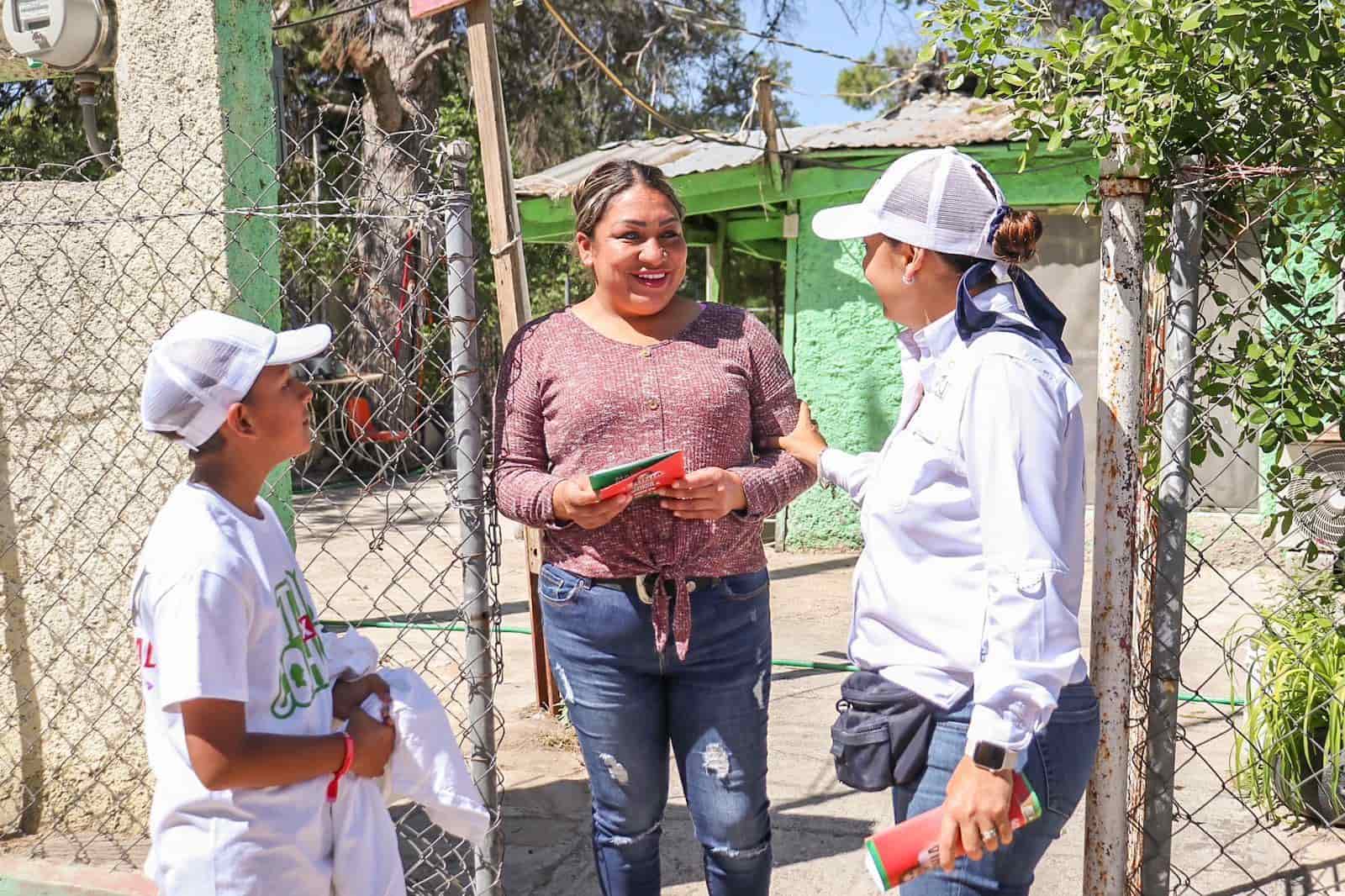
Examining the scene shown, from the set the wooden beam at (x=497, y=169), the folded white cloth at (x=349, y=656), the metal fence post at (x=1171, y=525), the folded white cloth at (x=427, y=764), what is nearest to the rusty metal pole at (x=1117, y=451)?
the metal fence post at (x=1171, y=525)

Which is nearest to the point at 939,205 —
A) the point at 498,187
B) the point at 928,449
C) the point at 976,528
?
the point at 928,449

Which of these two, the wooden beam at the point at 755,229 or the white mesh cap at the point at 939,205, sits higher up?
the wooden beam at the point at 755,229

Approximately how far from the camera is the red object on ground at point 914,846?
1.81 meters

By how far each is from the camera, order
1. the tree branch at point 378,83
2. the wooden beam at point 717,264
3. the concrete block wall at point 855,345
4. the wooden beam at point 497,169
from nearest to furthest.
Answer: the wooden beam at point 497,169 < the concrete block wall at point 855,345 < the wooden beam at point 717,264 < the tree branch at point 378,83

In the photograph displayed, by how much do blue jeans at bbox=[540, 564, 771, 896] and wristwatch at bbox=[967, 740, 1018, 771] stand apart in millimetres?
838

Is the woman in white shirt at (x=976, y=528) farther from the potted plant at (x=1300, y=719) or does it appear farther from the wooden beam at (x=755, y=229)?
the wooden beam at (x=755, y=229)

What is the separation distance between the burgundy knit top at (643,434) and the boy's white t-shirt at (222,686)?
71 cm

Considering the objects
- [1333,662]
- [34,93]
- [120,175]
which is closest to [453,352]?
[120,175]

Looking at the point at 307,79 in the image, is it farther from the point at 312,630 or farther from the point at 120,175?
the point at 312,630

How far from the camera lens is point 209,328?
1961 millimetres

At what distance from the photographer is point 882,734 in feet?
6.54

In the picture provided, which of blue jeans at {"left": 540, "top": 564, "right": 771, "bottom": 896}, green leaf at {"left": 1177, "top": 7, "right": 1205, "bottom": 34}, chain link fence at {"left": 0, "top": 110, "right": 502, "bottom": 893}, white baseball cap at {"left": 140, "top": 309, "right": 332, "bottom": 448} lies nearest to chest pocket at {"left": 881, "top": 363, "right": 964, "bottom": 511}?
blue jeans at {"left": 540, "top": 564, "right": 771, "bottom": 896}

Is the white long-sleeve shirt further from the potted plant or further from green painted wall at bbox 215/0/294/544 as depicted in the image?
the potted plant

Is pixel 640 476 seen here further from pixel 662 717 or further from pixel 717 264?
pixel 717 264
